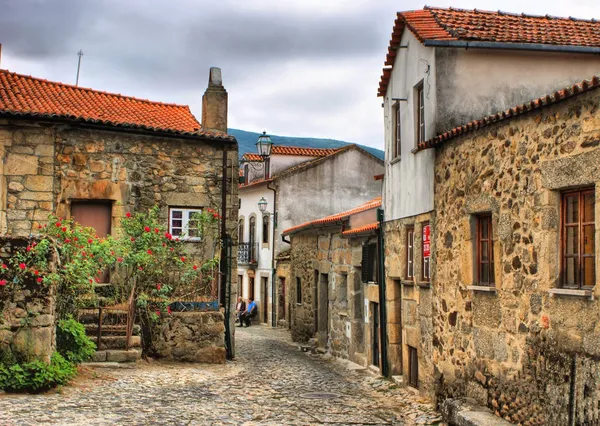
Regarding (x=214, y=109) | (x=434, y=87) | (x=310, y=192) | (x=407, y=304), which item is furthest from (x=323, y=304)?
(x=434, y=87)

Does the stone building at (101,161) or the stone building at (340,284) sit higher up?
the stone building at (101,161)

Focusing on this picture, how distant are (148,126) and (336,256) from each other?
613 centimetres

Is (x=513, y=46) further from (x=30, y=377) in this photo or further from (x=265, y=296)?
(x=265, y=296)

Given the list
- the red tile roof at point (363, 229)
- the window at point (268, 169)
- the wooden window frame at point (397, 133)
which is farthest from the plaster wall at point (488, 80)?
the window at point (268, 169)

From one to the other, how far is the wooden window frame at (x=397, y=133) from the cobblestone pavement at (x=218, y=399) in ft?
13.7

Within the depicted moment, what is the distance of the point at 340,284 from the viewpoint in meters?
18.5

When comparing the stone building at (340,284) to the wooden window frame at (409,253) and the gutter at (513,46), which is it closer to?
the wooden window frame at (409,253)

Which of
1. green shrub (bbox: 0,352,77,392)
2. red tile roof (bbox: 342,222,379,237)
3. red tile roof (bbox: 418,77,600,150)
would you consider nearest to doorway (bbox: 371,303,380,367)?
red tile roof (bbox: 342,222,379,237)

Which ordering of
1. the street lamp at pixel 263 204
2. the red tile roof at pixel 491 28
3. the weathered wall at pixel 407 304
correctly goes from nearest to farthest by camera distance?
the red tile roof at pixel 491 28
the weathered wall at pixel 407 304
the street lamp at pixel 263 204

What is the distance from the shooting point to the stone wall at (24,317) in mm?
9703

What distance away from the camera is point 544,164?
26.2ft

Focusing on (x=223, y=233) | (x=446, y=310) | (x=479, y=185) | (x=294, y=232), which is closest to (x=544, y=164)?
(x=479, y=185)

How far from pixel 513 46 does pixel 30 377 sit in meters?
8.15

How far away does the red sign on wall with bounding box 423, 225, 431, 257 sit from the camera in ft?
38.7
